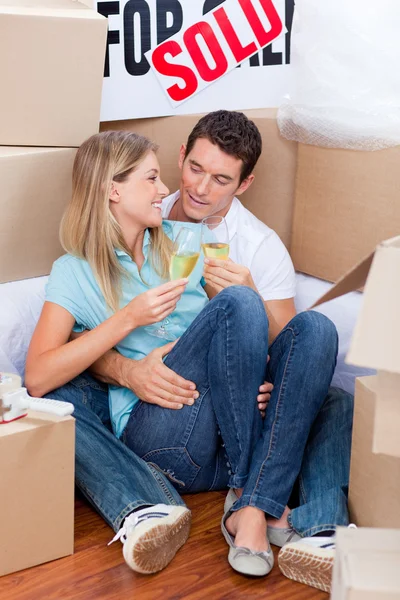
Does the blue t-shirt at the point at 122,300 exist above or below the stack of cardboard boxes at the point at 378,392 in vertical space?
below

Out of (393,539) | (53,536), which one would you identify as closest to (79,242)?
(53,536)

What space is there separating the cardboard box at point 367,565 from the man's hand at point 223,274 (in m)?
0.79

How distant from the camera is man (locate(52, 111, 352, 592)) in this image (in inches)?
58.6

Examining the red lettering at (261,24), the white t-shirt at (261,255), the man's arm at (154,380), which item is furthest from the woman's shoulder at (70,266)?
the red lettering at (261,24)

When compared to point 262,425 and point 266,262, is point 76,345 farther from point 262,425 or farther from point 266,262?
point 266,262

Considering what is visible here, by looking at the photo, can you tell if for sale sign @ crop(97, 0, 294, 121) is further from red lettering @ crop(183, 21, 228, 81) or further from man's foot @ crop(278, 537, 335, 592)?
man's foot @ crop(278, 537, 335, 592)

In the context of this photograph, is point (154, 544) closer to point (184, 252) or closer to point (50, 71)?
point (184, 252)

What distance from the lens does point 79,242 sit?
1677mm

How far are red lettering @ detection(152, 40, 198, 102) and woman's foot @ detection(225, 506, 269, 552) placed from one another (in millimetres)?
1020

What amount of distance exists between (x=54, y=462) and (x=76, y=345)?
0.73 ft

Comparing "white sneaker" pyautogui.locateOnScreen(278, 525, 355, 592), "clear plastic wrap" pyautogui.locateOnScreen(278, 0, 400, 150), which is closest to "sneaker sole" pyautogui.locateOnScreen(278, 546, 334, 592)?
"white sneaker" pyautogui.locateOnScreen(278, 525, 355, 592)

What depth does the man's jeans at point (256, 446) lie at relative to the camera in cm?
152

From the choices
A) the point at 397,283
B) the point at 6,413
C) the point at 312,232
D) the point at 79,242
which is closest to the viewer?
the point at 397,283

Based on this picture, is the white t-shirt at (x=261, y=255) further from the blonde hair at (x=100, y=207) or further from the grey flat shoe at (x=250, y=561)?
the grey flat shoe at (x=250, y=561)
